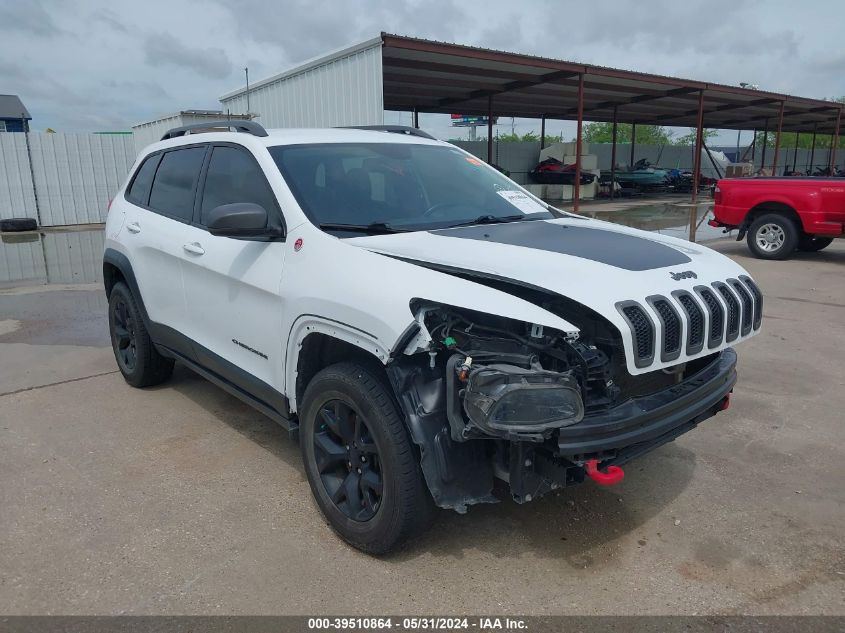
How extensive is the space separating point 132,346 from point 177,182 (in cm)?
147

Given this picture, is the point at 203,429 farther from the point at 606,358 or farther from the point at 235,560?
the point at 606,358

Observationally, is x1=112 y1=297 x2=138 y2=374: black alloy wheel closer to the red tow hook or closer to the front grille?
the red tow hook

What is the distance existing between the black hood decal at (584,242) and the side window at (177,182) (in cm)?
183

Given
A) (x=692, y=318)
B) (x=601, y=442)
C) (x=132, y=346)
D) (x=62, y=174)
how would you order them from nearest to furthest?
(x=601, y=442)
(x=692, y=318)
(x=132, y=346)
(x=62, y=174)

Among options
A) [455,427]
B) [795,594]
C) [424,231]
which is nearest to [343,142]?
[424,231]

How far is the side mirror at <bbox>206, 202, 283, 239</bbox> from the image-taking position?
315cm

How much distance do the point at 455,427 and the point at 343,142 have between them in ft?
6.69

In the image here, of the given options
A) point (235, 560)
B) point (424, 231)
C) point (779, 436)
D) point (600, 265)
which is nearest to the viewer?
point (600, 265)

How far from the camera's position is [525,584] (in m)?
2.82

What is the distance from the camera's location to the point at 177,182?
4.46 m

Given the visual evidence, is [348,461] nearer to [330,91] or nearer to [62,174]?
[330,91]

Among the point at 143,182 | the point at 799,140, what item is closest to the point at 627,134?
the point at 799,140

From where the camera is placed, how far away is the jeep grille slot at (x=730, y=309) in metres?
3.00

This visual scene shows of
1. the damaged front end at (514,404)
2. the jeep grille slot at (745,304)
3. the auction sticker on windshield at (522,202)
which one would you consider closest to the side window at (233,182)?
the damaged front end at (514,404)
